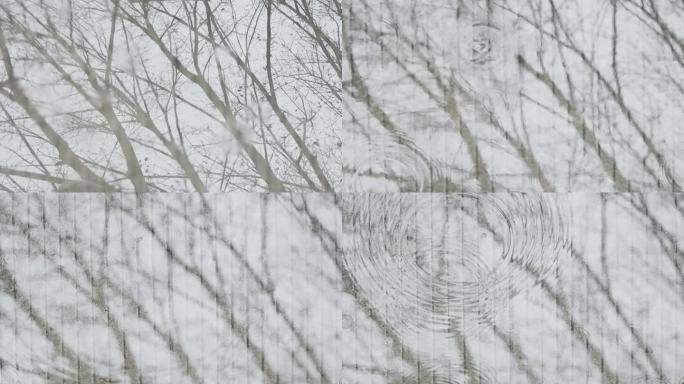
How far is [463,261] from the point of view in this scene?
5.67ft

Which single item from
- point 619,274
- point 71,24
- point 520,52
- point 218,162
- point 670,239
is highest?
point 71,24

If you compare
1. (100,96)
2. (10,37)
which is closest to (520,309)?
(100,96)

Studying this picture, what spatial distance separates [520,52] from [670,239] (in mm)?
763

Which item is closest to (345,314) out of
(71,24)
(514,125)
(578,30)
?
(514,125)

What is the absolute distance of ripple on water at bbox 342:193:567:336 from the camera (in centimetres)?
173

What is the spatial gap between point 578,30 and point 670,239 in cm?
73

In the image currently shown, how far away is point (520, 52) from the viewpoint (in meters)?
1.73

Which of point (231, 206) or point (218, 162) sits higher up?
point (218, 162)

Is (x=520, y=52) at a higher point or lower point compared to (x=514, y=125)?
higher

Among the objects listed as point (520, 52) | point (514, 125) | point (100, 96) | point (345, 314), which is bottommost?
point (345, 314)

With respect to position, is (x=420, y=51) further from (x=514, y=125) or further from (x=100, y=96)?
(x=100, y=96)

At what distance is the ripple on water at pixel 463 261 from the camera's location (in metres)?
1.73

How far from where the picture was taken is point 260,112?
5.80 feet

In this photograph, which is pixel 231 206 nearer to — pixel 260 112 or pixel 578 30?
pixel 260 112
